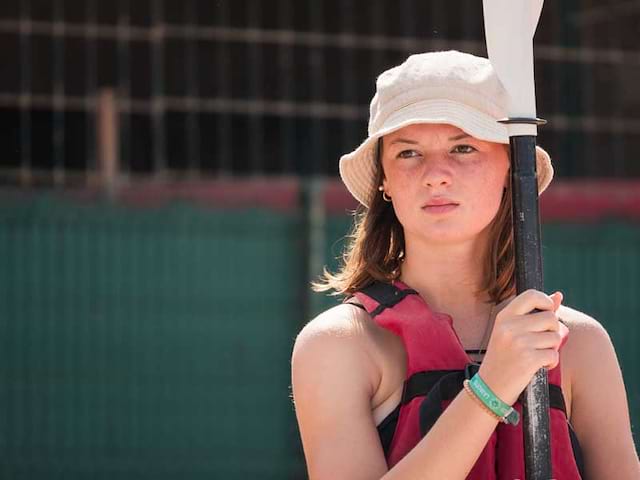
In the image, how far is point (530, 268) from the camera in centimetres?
267

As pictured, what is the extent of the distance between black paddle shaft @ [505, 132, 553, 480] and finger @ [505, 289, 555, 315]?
93 millimetres

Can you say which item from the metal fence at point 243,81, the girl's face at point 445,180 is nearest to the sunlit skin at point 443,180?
the girl's face at point 445,180

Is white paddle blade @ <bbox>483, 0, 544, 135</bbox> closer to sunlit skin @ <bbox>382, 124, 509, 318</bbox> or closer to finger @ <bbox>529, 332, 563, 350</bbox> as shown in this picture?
sunlit skin @ <bbox>382, 124, 509, 318</bbox>

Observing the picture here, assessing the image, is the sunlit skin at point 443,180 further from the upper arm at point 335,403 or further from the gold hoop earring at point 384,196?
the upper arm at point 335,403

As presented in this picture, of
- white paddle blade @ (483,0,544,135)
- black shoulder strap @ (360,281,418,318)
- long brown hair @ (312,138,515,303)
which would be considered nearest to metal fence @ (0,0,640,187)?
long brown hair @ (312,138,515,303)

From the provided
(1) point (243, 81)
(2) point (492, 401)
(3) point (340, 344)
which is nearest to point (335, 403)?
(3) point (340, 344)

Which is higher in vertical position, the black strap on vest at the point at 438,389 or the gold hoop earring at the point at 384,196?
the gold hoop earring at the point at 384,196

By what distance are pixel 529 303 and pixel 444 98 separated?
57 cm

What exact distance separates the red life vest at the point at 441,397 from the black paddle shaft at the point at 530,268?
78 mm

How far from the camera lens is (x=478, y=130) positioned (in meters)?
2.89

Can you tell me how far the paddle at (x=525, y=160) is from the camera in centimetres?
267

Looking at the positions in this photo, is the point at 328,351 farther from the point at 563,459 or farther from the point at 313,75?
the point at 313,75

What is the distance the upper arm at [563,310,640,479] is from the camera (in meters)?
2.96

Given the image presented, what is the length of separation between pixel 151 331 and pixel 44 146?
3.32 meters
